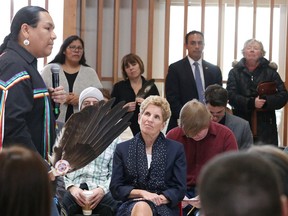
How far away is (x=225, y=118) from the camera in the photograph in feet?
13.7

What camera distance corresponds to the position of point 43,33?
2674 millimetres

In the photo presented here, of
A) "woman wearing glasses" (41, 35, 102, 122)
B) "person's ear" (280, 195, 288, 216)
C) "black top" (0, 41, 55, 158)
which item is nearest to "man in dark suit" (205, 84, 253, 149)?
"woman wearing glasses" (41, 35, 102, 122)

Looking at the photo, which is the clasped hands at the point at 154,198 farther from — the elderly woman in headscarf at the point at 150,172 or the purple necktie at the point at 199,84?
the purple necktie at the point at 199,84

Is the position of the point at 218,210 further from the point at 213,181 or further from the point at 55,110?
the point at 55,110

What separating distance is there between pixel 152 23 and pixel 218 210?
15.5 ft

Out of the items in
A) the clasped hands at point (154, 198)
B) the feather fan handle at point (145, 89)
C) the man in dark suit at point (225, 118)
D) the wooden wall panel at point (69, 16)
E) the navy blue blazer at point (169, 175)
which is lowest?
the clasped hands at point (154, 198)

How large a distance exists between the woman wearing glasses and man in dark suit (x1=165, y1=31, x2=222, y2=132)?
56 centimetres

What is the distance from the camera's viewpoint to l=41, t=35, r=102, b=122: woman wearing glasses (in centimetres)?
481

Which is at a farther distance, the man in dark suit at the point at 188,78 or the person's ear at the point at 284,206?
the man in dark suit at the point at 188,78

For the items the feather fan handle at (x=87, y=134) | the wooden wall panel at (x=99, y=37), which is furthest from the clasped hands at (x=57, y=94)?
the wooden wall panel at (x=99, y=37)

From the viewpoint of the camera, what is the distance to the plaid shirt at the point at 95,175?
3.98 metres

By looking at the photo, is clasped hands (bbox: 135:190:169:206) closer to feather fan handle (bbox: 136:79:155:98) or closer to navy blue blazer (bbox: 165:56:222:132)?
navy blue blazer (bbox: 165:56:222:132)

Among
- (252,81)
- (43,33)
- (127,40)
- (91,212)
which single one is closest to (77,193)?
(91,212)

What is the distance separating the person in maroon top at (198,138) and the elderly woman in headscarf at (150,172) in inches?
7.3
